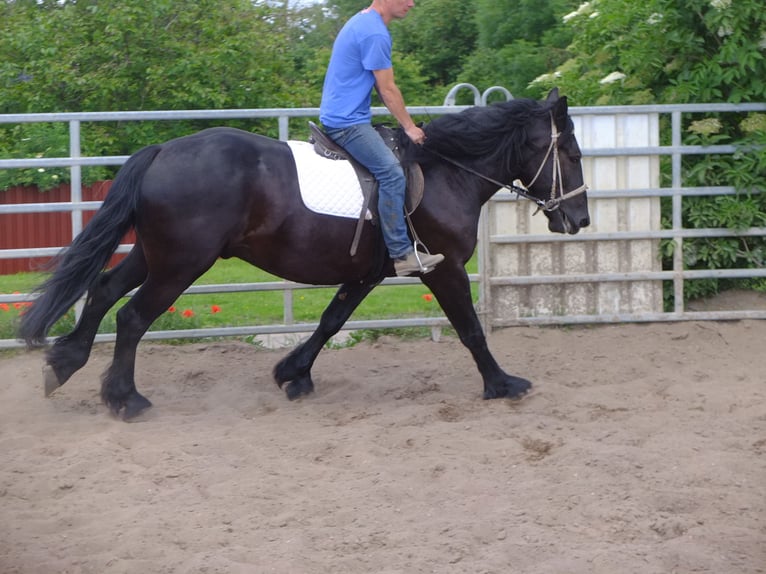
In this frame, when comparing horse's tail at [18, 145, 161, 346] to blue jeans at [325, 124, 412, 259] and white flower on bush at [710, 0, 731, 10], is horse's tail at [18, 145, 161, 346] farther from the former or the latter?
white flower on bush at [710, 0, 731, 10]

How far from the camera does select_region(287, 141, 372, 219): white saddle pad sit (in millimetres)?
6156

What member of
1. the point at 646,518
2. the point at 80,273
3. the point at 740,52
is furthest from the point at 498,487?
the point at 740,52

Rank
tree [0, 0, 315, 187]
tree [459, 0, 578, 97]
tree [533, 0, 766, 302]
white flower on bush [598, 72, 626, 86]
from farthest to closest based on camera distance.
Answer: tree [459, 0, 578, 97], tree [0, 0, 315, 187], white flower on bush [598, 72, 626, 86], tree [533, 0, 766, 302]

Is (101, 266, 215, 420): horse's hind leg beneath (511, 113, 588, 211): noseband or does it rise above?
beneath

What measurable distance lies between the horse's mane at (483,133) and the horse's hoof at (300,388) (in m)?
1.59

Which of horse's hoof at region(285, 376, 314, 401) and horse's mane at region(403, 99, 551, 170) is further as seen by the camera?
horse's hoof at region(285, 376, 314, 401)

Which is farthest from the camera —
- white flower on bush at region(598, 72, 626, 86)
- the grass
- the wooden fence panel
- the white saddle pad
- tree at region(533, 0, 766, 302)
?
the wooden fence panel

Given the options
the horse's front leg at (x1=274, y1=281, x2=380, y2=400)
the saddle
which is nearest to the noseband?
the saddle

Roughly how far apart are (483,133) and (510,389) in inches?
63.7

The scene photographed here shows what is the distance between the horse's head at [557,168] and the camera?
21.6 ft

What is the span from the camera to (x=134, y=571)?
3873 millimetres

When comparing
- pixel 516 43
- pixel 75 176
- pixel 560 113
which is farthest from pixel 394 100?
pixel 516 43

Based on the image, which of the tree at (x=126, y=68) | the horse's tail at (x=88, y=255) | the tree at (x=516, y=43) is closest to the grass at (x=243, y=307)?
the horse's tail at (x=88, y=255)

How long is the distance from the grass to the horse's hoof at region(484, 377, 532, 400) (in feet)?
7.68
